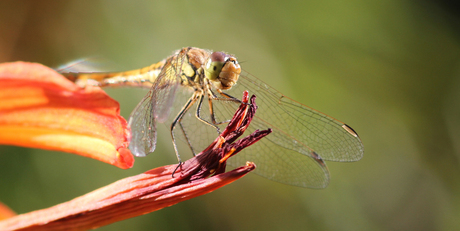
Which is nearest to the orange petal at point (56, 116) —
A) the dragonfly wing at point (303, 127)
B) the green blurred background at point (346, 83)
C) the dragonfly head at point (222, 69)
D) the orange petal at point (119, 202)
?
the orange petal at point (119, 202)

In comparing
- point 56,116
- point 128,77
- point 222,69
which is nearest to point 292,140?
point 222,69

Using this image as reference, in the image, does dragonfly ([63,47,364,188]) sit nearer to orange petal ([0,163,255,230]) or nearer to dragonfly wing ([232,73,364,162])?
dragonfly wing ([232,73,364,162])

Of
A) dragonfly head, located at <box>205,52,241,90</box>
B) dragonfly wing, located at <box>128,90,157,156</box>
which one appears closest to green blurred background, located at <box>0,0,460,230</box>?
dragonfly head, located at <box>205,52,241,90</box>

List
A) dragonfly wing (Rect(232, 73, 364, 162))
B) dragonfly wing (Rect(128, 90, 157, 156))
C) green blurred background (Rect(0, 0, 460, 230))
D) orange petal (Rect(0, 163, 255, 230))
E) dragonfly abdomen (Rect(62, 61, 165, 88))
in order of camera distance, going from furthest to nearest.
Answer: green blurred background (Rect(0, 0, 460, 230)), dragonfly abdomen (Rect(62, 61, 165, 88)), dragonfly wing (Rect(232, 73, 364, 162)), dragonfly wing (Rect(128, 90, 157, 156)), orange petal (Rect(0, 163, 255, 230))

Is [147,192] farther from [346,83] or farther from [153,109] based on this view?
[346,83]

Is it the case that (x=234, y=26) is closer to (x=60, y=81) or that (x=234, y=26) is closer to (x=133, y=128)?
(x=133, y=128)

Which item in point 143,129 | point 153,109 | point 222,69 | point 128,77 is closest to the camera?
point 143,129
